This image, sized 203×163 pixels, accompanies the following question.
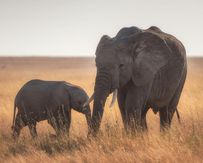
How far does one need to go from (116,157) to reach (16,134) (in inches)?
173

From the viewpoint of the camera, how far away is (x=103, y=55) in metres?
8.73

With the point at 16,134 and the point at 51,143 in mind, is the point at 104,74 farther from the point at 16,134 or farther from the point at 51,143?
the point at 16,134

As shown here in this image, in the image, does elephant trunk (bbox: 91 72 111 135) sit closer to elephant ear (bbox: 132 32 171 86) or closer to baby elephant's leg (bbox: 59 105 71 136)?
elephant ear (bbox: 132 32 171 86)

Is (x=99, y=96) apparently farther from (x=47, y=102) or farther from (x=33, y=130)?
(x=47, y=102)

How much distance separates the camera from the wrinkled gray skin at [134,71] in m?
8.52

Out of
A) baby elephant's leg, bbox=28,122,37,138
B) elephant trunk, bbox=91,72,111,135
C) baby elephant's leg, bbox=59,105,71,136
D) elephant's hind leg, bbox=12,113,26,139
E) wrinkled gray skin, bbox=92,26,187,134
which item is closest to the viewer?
elephant trunk, bbox=91,72,111,135

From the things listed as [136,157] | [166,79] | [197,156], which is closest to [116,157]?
[136,157]

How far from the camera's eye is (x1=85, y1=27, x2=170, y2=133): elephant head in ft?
27.7

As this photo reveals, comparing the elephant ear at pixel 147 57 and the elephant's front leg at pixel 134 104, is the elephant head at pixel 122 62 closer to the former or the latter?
the elephant ear at pixel 147 57

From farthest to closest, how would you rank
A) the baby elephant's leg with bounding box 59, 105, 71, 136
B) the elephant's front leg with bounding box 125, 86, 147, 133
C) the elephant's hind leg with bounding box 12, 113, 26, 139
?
1. the elephant's hind leg with bounding box 12, 113, 26, 139
2. the baby elephant's leg with bounding box 59, 105, 71, 136
3. the elephant's front leg with bounding box 125, 86, 147, 133

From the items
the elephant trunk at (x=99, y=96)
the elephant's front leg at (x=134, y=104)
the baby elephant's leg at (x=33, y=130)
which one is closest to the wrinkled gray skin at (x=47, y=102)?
the baby elephant's leg at (x=33, y=130)

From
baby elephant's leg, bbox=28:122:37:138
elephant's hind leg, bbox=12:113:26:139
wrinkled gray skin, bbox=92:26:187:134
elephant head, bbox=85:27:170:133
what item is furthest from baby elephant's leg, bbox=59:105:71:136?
elephant head, bbox=85:27:170:133

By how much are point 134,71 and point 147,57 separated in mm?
402

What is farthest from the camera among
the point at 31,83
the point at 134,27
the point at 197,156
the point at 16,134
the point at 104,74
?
the point at 31,83
